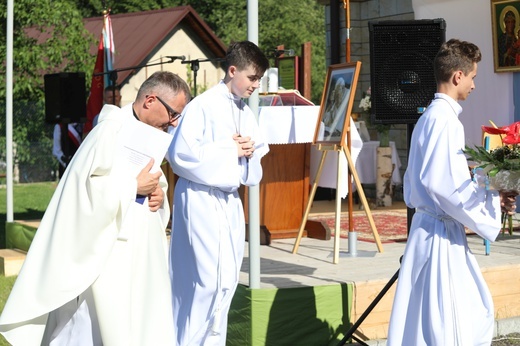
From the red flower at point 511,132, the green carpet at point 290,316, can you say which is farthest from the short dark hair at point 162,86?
the green carpet at point 290,316

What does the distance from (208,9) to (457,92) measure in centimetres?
4254

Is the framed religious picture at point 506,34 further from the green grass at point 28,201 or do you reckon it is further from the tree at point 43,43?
the tree at point 43,43

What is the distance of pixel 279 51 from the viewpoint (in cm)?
1259

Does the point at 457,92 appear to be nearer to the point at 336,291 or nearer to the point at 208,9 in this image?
the point at 336,291

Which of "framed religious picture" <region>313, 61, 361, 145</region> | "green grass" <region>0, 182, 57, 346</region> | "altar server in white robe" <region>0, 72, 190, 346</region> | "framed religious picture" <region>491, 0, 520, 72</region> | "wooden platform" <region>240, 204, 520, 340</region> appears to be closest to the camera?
"altar server in white robe" <region>0, 72, 190, 346</region>

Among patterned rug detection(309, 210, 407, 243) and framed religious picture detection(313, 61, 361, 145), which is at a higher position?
framed religious picture detection(313, 61, 361, 145)

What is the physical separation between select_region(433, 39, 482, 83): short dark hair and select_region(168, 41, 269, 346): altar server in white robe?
120 cm

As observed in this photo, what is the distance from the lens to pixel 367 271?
8500 mm

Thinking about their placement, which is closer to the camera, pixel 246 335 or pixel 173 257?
pixel 173 257

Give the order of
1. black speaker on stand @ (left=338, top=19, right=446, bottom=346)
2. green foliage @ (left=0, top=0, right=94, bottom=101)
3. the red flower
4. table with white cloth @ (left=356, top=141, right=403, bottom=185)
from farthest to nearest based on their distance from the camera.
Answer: green foliage @ (left=0, top=0, right=94, bottom=101) → table with white cloth @ (left=356, top=141, right=403, bottom=185) → black speaker on stand @ (left=338, top=19, right=446, bottom=346) → the red flower

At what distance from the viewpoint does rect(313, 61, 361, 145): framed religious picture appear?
934 centimetres

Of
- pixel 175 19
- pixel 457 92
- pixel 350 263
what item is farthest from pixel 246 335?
pixel 175 19

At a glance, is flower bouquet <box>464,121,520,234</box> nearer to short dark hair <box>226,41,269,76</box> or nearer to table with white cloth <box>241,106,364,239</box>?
short dark hair <box>226,41,269,76</box>

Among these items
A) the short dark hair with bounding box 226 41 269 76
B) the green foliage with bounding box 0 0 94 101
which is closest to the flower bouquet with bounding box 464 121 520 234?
the short dark hair with bounding box 226 41 269 76
